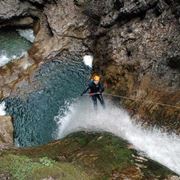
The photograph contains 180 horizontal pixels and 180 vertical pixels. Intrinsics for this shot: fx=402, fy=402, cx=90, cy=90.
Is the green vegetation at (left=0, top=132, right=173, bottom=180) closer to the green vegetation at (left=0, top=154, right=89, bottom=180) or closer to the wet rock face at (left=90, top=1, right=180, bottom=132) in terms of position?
the green vegetation at (left=0, top=154, right=89, bottom=180)

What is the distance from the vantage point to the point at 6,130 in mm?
35750

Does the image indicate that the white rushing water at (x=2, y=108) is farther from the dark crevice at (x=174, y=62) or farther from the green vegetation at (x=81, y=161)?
the dark crevice at (x=174, y=62)

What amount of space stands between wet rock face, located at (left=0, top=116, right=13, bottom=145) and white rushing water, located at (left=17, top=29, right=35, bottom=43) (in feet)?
38.0

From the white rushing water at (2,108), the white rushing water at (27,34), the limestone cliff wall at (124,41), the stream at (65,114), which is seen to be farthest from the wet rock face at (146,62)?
the white rushing water at (2,108)

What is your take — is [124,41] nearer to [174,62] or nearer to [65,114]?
[174,62]

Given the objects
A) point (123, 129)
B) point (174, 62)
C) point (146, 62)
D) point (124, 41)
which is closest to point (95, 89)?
Result: point (123, 129)

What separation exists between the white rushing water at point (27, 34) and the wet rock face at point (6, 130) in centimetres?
1157

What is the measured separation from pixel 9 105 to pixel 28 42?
30.7 feet

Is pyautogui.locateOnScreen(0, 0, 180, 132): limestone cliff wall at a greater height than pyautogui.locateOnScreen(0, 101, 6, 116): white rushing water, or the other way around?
pyautogui.locateOnScreen(0, 0, 180, 132): limestone cliff wall

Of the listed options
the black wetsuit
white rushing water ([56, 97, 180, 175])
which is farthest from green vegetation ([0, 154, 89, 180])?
the black wetsuit

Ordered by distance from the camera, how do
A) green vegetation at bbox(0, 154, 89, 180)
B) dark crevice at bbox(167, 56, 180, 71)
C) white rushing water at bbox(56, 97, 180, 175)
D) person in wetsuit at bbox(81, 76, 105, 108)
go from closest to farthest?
green vegetation at bbox(0, 154, 89, 180) < white rushing water at bbox(56, 97, 180, 175) < dark crevice at bbox(167, 56, 180, 71) < person in wetsuit at bbox(81, 76, 105, 108)

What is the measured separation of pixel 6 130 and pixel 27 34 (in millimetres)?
14186

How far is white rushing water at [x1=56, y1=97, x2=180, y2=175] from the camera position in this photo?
2869 cm

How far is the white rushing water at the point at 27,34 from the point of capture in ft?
149
